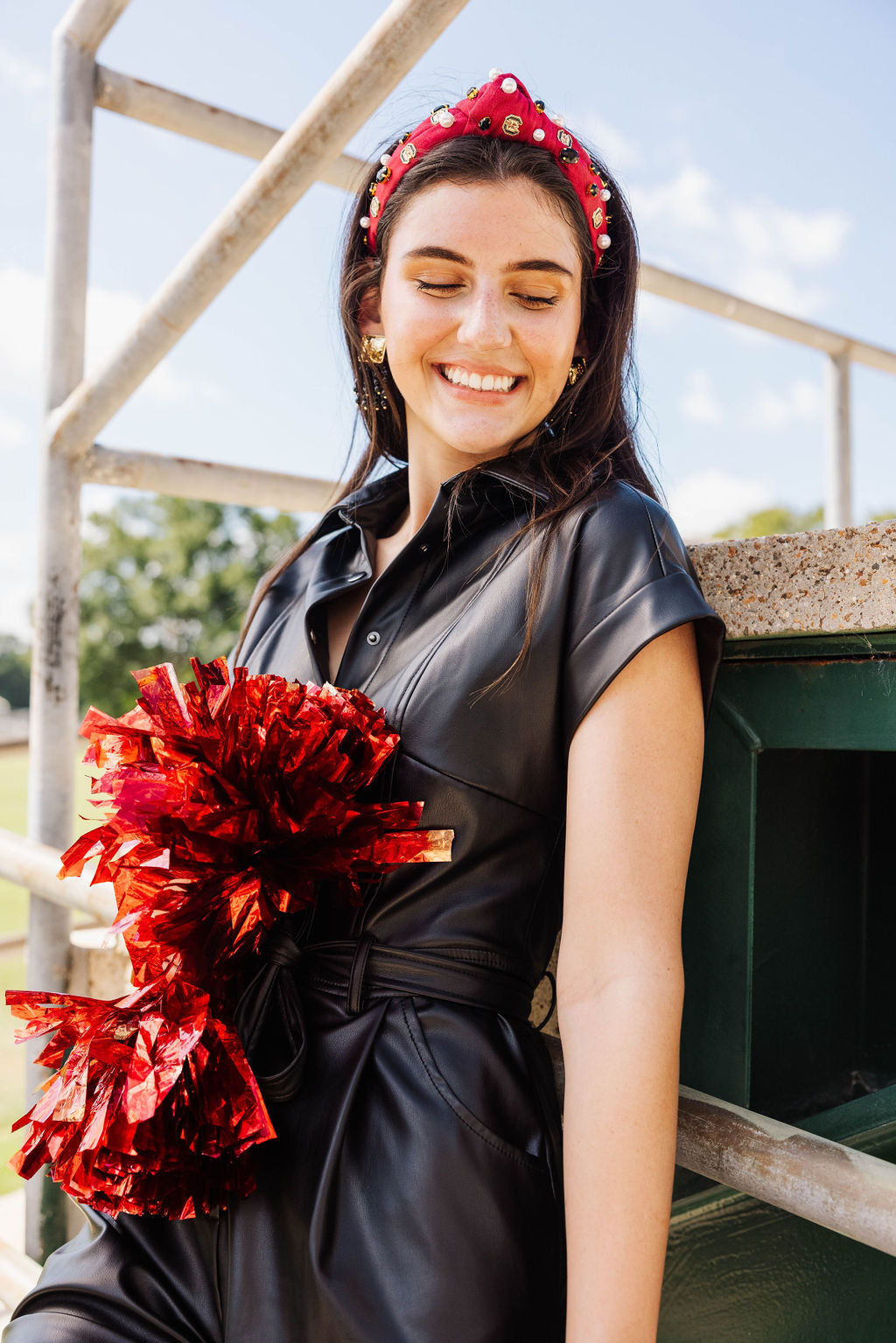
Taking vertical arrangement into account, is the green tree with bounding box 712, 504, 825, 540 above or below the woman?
above

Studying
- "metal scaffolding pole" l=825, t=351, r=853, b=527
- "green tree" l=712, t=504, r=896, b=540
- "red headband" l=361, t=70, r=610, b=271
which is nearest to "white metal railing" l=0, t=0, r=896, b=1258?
"red headband" l=361, t=70, r=610, b=271

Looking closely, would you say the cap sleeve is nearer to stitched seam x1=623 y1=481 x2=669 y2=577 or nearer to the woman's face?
stitched seam x1=623 y1=481 x2=669 y2=577

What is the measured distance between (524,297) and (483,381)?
0.11 meters

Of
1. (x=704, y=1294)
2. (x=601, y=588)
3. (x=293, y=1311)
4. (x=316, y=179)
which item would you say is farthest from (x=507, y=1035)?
(x=316, y=179)

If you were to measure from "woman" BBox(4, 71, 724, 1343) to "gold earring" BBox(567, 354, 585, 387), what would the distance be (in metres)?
0.01

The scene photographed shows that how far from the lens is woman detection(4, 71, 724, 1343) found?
0.99 metres

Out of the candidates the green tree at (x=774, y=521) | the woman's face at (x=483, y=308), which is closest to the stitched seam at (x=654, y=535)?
the woman's face at (x=483, y=308)

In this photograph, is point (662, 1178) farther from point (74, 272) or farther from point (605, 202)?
point (74, 272)

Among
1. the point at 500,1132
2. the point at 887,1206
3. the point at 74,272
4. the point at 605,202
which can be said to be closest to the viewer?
the point at 887,1206

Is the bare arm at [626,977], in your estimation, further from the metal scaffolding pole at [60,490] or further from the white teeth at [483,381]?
the metal scaffolding pole at [60,490]

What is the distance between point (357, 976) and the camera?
3.74ft

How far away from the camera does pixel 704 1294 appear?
4.88 feet

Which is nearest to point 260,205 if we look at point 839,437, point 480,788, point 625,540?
point 625,540

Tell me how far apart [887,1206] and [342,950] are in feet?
1.89
